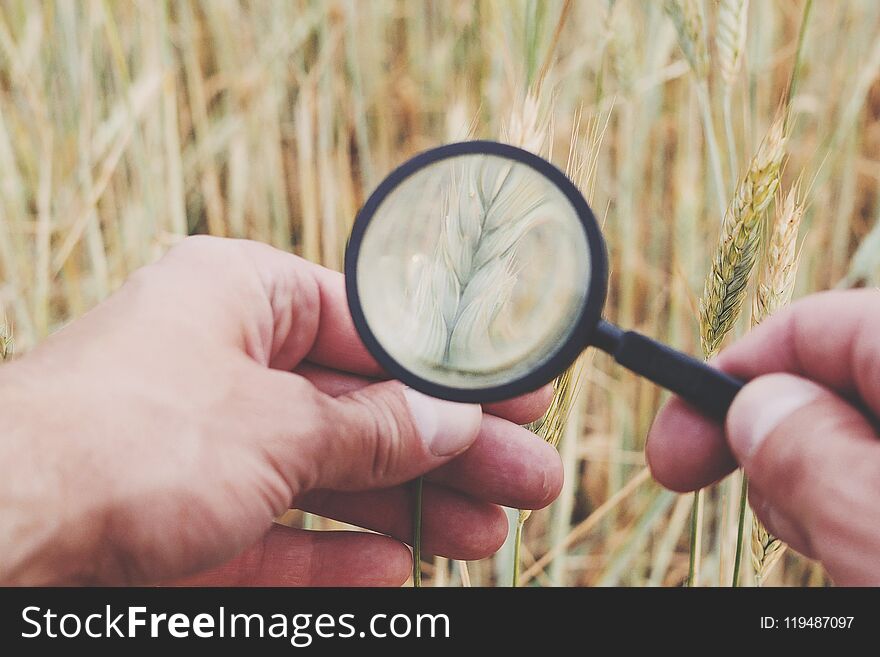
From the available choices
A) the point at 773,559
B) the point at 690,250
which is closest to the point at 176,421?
the point at 773,559

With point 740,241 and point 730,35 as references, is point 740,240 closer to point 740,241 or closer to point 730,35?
point 740,241

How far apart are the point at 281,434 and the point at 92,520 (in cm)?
16

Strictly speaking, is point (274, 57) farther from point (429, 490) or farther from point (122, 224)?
point (429, 490)

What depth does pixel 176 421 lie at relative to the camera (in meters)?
0.59

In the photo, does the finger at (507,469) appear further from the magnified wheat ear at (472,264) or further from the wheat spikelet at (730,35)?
the wheat spikelet at (730,35)

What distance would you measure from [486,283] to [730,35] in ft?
1.21

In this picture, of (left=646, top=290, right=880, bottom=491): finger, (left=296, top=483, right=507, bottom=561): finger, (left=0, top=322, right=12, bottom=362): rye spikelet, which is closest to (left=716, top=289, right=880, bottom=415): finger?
(left=646, top=290, right=880, bottom=491): finger

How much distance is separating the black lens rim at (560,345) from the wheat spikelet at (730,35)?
Answer: 0.29 metres

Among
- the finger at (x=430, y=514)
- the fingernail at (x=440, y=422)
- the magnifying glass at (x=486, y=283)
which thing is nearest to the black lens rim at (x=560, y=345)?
the magnifying glass at (x=486, y=283)

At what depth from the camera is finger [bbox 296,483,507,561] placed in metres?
0.92

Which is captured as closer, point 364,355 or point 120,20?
point 364,355

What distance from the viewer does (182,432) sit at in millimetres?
593

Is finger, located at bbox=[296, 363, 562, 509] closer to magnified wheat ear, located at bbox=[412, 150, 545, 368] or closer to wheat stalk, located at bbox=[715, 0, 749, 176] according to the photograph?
magnified wheat ear, located at bbox=[412, 150, 545, 368]

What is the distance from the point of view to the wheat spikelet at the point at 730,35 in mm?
754
